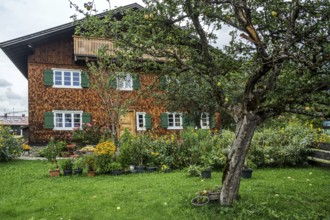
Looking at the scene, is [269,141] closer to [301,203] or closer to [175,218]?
[301,203]

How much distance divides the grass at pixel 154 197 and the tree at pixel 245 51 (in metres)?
0.71

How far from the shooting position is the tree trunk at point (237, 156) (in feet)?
15.6

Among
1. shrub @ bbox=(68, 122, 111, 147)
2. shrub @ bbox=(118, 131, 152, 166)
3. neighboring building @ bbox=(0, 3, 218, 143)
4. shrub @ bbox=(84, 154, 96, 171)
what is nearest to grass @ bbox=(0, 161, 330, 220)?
shrub @ bbox=(84, 154, 96, 171)

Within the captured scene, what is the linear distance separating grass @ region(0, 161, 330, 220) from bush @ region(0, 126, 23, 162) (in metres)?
4.86

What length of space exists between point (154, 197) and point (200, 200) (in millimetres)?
1126

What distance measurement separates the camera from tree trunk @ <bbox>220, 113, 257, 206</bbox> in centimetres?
477

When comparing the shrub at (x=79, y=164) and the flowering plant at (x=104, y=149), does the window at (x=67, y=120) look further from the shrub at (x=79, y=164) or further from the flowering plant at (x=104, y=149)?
the flowering plant at (x=104, y=149)

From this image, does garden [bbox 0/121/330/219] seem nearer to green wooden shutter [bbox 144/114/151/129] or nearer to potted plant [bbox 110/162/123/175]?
potted plant [bbox 110/162/123/175]

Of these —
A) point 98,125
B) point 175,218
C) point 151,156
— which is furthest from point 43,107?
point 175,218

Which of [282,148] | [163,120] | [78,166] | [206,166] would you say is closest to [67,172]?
[78,166]

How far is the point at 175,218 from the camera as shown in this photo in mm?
4680

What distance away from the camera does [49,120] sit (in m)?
17.5

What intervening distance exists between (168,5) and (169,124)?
1554 cm

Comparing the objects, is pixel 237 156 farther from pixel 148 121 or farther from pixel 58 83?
pixel 58 83
